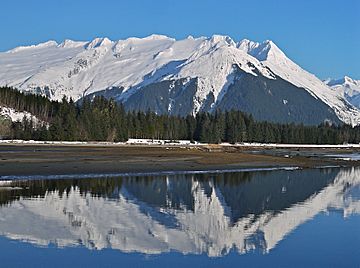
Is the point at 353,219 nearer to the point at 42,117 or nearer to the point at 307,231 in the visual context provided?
the point at 307,231

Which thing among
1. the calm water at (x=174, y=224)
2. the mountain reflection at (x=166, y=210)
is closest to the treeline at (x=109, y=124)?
the mountain reflection at (x=166, y=210)

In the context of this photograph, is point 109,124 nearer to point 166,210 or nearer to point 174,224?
point 166,210

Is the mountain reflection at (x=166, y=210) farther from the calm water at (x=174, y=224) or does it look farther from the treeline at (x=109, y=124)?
the treeline at (x=109, y=124)

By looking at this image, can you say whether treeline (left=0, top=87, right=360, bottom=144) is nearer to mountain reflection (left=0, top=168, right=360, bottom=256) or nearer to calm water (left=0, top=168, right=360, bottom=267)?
mountain reflection (left=0, top=168, right=360, bottom=256)

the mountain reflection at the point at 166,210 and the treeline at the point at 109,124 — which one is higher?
the treeline at the point at 109,124

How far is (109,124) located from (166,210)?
12981cm

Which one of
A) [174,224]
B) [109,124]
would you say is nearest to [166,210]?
[174,224]

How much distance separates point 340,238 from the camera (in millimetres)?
21688

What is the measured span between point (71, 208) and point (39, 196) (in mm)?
4365

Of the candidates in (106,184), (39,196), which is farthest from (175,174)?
(39,196)

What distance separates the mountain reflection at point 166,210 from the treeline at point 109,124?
10106 centimetres

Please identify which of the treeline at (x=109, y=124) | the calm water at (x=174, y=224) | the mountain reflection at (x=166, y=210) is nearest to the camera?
the calm water at (x=174, y=224)

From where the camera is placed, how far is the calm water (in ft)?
59.4

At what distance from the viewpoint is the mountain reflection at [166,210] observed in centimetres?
2070
